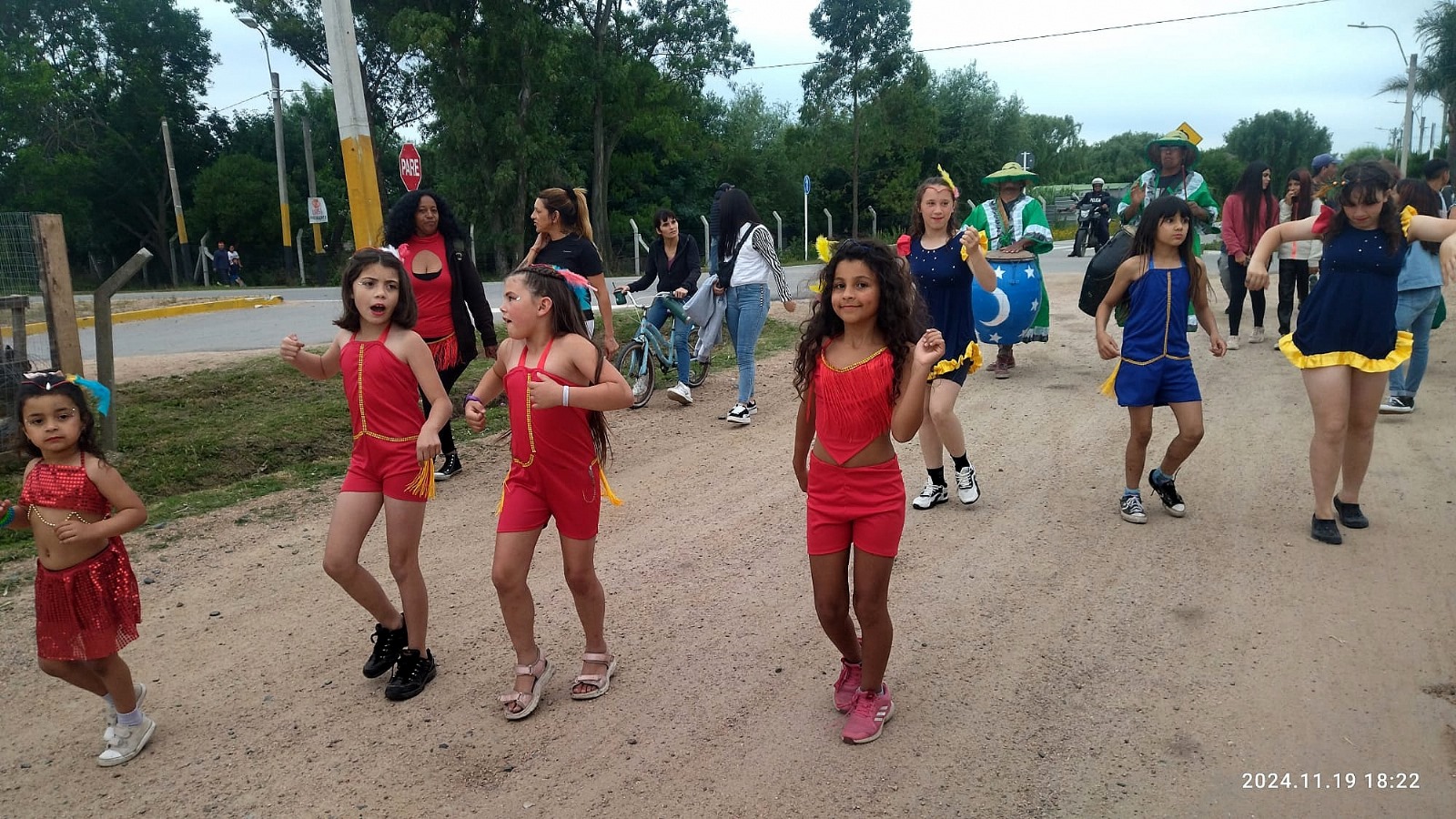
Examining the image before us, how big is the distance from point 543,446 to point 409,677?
1.12 meters

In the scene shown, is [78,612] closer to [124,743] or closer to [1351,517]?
[124,743]

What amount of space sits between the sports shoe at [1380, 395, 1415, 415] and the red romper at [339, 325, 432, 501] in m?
7.42

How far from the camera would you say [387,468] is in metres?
3.63

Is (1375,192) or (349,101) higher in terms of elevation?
(349,101)

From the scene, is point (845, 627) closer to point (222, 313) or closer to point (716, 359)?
point (716, 359)

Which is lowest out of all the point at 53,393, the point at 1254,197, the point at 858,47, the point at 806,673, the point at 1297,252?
the point at 806,673

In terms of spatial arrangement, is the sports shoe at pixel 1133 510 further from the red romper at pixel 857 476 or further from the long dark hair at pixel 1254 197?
the long dark hair at pixel 1254 197

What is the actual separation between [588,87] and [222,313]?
19830 mm

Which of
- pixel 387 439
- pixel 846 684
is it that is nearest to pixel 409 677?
pixel 387 439

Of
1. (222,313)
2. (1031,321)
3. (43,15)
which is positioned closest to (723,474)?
(1031,321)

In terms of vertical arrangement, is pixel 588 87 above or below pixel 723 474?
above

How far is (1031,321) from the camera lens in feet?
28.9

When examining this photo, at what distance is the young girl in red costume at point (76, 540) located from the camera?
3248mm

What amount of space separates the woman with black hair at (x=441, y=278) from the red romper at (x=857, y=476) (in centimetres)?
331
